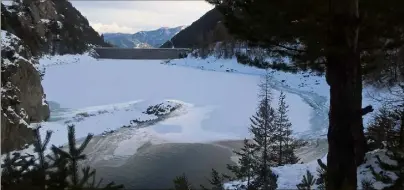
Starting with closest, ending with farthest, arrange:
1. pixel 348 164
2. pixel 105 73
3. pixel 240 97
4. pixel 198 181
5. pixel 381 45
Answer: pixel 348 164
pixel 381 45
pixel 198 181
pixel 240 97
pixel 105 73

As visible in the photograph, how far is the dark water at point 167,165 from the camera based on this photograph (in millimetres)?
13672

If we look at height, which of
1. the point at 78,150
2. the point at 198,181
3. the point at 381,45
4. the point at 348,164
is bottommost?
the point at 198,181

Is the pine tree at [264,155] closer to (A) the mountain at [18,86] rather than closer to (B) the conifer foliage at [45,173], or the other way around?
(A) the mountain at [18,86]

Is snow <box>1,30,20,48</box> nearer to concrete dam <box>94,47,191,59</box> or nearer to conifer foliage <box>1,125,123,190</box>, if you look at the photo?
conifer foliage <box>1,125,123,190</box>

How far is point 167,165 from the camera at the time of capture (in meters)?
15.5

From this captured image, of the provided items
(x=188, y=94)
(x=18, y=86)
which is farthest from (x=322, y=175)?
(x=188, y=94)

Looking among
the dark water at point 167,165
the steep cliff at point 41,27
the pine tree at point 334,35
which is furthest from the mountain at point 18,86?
the pine tree at point 334,35

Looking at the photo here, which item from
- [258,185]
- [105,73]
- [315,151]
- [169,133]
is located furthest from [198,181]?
[105,73]

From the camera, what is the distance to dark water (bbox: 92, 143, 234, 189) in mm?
13672

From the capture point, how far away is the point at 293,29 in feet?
17.1

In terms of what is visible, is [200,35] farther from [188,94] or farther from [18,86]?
[18,86]

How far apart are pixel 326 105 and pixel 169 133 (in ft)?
37.4

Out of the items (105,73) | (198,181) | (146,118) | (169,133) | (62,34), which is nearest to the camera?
(198,181)

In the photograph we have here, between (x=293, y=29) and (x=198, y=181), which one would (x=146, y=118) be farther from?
(x=293, y=29)
